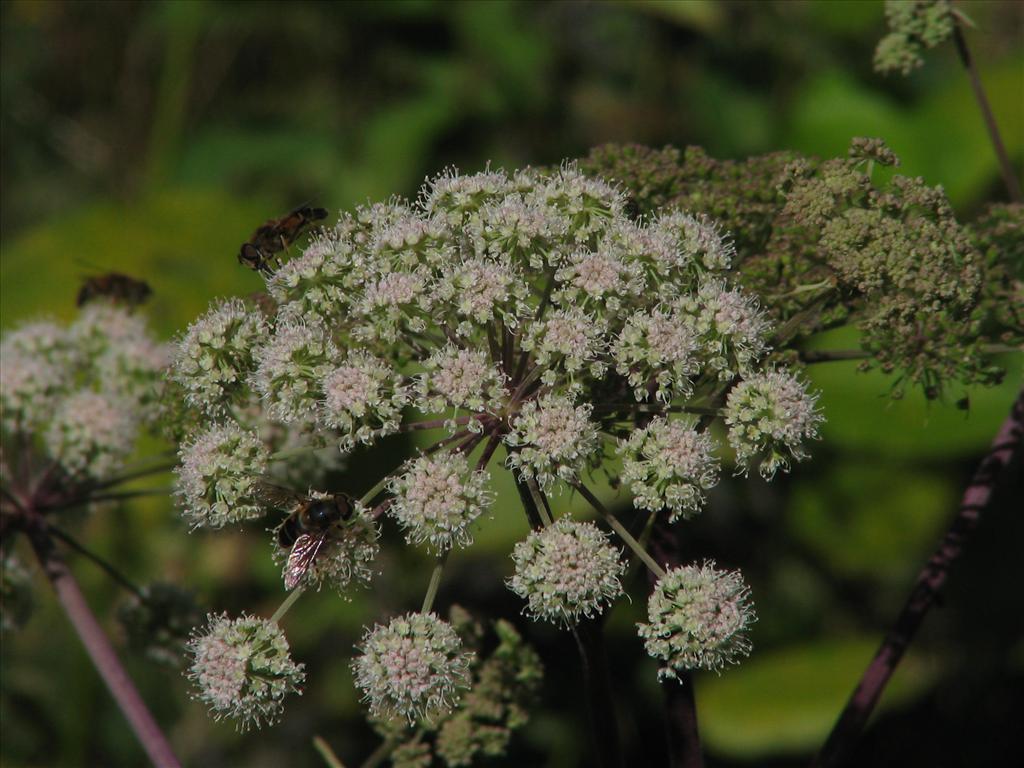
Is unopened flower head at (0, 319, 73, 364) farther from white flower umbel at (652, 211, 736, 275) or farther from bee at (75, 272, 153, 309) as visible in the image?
white flower umbel at (652, 211, 736, 275)

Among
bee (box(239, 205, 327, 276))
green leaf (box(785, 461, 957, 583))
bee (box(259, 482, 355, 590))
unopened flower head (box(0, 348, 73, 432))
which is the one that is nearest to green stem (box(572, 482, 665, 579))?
bee (box(259, 482, 355, 590))

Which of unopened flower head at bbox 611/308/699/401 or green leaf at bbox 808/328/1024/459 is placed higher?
green leaf at bbox 808/328/1024/459

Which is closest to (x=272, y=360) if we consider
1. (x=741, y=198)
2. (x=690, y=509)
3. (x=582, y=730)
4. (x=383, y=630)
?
(x=383, y=630)

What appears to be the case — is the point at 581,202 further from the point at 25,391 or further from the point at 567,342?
the point at 25,391

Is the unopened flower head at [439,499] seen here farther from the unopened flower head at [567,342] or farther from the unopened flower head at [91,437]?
the unopened flower head at [91,437]

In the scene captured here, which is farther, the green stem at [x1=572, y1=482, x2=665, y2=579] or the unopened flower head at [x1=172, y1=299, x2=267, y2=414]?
the unopened flower head at [x1=172, y1=299, x2=267, y2=414]

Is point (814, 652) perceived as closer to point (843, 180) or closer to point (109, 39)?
point (843, 180)
